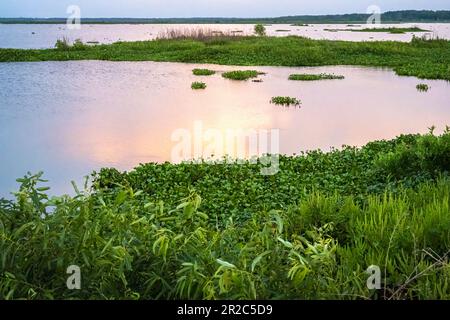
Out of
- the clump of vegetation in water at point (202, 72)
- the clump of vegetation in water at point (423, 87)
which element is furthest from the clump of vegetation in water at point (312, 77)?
the clump of vegetation in water at point (423, 87)

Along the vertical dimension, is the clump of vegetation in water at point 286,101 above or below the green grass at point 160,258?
below

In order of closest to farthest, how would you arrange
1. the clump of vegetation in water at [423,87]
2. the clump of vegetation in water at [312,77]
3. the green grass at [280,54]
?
the clump of vegetation in water at [423,87], the clump of vegetation in water at [312,77], the green grass at [280,54]

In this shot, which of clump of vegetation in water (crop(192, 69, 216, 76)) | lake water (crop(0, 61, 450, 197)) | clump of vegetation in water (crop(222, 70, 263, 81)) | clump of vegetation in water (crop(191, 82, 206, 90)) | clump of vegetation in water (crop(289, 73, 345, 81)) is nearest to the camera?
lake water (crop(0, 61, 450, 197))

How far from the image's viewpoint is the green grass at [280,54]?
28516 millimetres

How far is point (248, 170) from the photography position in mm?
8906

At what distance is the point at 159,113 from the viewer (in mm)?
14797

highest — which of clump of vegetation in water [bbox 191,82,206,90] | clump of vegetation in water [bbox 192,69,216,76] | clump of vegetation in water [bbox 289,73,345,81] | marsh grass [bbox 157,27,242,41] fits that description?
marsh grass [bbox 157,27,242,41]

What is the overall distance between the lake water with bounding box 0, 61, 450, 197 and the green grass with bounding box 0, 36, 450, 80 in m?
5.06

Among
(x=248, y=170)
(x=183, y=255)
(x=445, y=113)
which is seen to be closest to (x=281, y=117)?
(x=445, y=113)

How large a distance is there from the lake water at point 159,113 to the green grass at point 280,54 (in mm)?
5057

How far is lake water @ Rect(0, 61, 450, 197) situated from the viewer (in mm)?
10508

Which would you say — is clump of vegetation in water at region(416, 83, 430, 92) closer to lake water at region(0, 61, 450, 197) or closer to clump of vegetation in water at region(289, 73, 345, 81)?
lake water at region(0, 61, 450, 197)

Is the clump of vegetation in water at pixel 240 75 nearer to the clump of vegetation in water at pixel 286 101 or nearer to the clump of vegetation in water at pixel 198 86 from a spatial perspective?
the clump of vegetation in water at pixel 198 86

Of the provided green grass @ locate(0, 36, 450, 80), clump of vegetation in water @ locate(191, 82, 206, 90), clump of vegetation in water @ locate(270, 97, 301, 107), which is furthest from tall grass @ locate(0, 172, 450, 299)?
green grass @ locate(0, 36, 450, 80)
